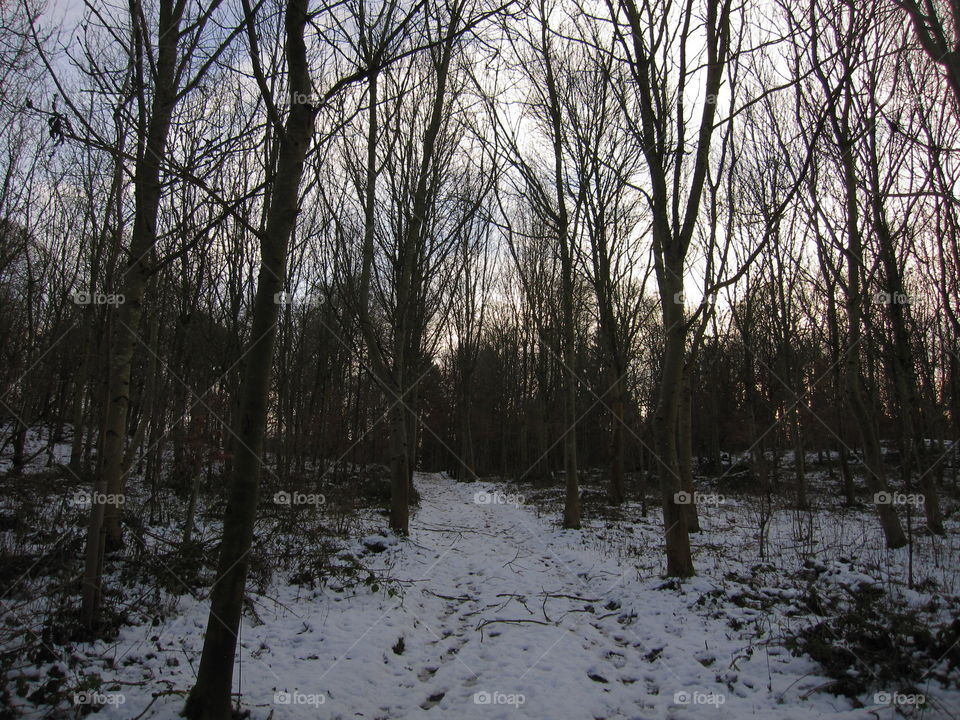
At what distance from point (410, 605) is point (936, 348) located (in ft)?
53.1

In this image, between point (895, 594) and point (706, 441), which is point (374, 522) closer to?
point (895, 594)

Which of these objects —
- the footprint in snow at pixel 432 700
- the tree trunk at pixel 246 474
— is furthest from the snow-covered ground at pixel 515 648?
the tree trunk at pixel 246 474

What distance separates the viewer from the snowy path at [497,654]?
3.17m

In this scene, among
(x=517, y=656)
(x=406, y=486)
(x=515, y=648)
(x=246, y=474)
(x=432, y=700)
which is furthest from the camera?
(x=406, y=486)

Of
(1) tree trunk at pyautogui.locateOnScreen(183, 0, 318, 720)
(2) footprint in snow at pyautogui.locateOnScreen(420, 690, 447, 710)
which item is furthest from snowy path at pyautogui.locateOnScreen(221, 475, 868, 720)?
(1) tree trunk at pyautogui.locateOnScreen(183, 0, 318, 720)

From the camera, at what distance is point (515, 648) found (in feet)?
13.5

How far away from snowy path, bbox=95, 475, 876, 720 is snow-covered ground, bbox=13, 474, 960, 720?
0.05 ft

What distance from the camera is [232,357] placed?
7.88 meters

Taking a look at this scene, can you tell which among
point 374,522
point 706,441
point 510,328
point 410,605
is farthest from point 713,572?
point 706,441

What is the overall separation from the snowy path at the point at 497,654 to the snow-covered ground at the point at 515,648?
0.01m

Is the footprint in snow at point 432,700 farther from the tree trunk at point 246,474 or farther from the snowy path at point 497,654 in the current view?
the tree trunk at point 246,474

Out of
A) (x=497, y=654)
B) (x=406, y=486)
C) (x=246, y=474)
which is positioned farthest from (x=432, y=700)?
(x=406, y=486)

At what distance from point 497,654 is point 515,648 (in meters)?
0.18

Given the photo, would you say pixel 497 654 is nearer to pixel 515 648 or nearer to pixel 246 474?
pixel 515 648
